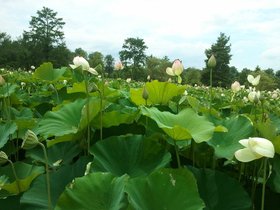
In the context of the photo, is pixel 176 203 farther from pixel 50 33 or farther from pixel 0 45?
pixel 50 33

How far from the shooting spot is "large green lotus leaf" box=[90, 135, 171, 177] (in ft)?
2.88

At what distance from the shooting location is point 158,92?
4.47ft

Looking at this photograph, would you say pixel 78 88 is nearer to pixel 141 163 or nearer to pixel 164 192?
pixel 141 163

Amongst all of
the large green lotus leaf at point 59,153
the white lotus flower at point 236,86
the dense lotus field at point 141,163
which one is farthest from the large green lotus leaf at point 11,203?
the white lotus flower at point 236,86

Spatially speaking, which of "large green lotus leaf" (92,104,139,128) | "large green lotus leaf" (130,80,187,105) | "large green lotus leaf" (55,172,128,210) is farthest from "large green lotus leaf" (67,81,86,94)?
"large green lotus leaf" (55,172,128,210)

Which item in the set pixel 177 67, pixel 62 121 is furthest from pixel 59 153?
pixel 177 67

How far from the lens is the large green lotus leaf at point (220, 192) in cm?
Result: 82

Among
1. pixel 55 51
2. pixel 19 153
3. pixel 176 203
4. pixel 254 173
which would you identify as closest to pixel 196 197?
pixel 176 203

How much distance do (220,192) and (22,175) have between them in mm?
488

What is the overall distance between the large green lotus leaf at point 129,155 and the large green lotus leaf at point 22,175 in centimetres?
16

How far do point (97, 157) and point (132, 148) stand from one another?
9 centimetres

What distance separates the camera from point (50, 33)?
49750 millimetres

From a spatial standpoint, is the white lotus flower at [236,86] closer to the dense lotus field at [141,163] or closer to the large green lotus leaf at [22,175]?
the dense lotus field at [141,163]

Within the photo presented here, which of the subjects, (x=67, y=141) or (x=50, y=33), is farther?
(x=50, y=33)
